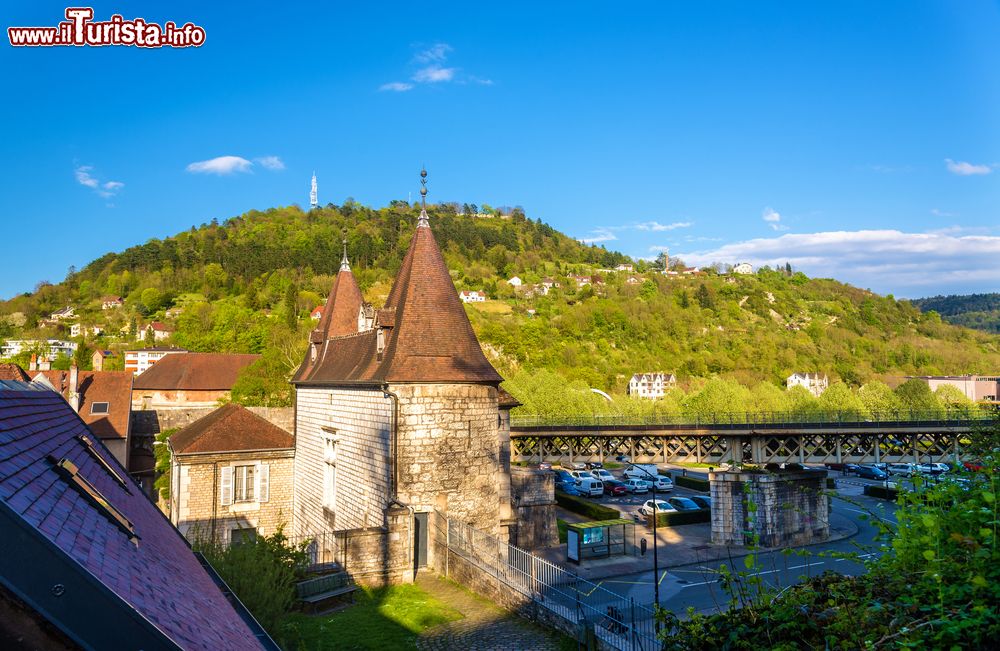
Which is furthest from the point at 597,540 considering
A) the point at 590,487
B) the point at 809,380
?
the point at 809,380

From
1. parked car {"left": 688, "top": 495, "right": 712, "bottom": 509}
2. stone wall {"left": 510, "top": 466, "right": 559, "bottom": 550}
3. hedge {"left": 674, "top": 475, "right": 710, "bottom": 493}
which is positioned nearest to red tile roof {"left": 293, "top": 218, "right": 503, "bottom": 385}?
stone wall {"left": 510, "top": 466, "right": 559, "bottom": 550}

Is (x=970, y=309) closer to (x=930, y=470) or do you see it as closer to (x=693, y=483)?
(x=693, y=483)

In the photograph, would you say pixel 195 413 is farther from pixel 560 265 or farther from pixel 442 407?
pixel 560 265

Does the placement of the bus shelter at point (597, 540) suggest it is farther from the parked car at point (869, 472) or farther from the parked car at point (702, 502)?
the parked car at point (869, 472)

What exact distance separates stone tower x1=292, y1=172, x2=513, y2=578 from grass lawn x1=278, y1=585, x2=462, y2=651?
1.44 metres

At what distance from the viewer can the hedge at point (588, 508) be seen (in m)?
31.1

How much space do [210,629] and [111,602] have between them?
5.81 ft

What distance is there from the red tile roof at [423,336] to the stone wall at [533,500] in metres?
6.70

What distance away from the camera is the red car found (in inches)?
1612

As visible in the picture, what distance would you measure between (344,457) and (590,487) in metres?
22.1

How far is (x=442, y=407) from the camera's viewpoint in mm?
18219

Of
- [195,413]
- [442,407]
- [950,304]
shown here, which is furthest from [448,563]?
[950,304]

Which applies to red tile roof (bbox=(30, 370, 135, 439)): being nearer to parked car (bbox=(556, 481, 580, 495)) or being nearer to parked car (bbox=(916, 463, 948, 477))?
parked car (bbox=(556, 481, 580, 495))

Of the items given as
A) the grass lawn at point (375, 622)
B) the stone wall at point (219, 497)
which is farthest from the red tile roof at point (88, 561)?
the stone wall at point (219, 497)
